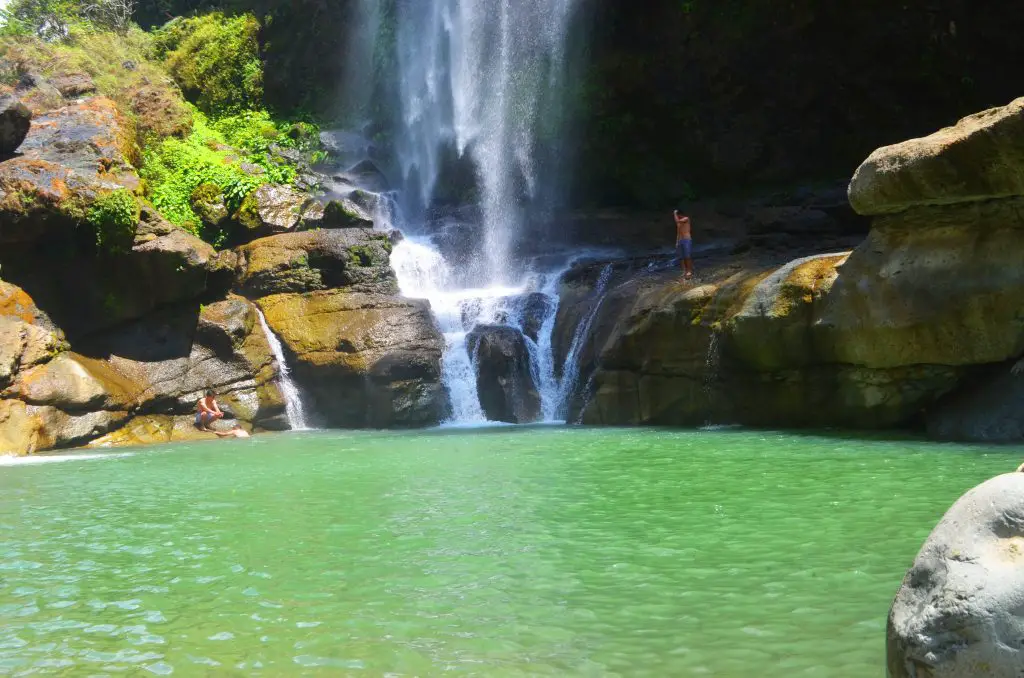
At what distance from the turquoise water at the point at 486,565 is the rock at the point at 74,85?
15621mm

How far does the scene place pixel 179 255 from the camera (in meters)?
16.9

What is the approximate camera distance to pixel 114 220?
1612 centimetres

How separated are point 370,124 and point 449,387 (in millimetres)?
15920

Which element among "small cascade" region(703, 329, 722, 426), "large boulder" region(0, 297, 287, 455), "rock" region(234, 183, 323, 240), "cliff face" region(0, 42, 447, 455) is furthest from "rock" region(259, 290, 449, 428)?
"small cascade" region(703, 329, 722, 426)

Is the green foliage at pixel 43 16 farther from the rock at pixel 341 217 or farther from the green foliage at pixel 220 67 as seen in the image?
the rock at pixel 341 217

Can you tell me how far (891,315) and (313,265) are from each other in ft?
39.9

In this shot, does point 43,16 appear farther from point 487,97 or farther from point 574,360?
point 574,360

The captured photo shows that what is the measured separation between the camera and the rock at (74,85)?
855 inches

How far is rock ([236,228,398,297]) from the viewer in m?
18.4

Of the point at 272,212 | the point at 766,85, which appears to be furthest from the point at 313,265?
the point at 766,85

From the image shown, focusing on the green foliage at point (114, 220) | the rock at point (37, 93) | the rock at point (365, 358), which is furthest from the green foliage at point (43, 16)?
the rock at point (365, 358)

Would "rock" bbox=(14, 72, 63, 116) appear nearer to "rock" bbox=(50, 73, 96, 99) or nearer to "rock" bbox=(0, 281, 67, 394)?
"rock" bbox=(50, 73, 96, 99)

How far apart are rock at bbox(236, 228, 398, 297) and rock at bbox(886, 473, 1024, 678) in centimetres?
1641

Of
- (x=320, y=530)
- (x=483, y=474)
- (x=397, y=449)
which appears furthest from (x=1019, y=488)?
(x=397, y=449)
